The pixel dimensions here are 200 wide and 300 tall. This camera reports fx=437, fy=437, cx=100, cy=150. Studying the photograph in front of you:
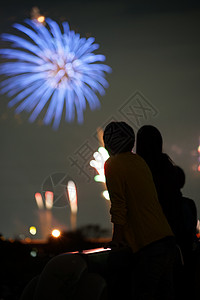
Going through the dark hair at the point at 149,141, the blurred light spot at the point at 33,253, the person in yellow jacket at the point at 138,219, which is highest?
the dark hair at the point at 149,141

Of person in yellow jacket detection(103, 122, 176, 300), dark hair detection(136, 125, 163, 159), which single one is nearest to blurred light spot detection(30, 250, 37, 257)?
dark hair detection(136, 125, 163, 159)

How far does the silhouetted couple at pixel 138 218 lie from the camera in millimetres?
2709

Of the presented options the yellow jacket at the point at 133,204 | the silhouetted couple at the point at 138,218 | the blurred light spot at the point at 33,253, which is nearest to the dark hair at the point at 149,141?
the silhouetted couple at the point at 138,218

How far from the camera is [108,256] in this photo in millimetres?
2684

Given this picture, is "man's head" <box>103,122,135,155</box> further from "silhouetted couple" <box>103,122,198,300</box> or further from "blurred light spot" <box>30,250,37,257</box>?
"blurred light spot" <box>30,250,37,257</box>

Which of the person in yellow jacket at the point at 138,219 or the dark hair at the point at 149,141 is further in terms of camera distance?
the dark hair at the point at 149,141

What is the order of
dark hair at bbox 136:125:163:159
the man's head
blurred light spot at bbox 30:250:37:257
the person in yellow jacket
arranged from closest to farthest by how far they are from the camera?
1. the person in yellow jacket
2. the man's head
3. dark hair at bbox 136:125:163:159
4. blurred light spot at bbox 30:250:37:257

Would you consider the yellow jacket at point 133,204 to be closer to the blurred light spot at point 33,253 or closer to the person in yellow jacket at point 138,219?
the person in yellow jacket at point 138,219

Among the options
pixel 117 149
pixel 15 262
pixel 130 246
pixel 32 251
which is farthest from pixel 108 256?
pixel 32 251

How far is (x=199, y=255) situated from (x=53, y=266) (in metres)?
1.27

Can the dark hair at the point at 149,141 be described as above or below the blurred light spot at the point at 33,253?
above

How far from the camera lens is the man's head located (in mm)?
2838

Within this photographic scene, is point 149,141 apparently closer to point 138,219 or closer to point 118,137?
point 118,137

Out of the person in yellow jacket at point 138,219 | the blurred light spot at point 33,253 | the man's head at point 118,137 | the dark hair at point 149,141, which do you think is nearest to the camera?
the person in yellow jacket at point 138,219
